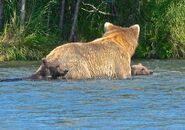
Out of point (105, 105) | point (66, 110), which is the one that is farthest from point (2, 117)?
point (105, 105)

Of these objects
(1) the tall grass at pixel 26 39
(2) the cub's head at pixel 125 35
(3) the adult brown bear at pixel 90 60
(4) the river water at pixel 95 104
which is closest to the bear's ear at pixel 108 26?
(2) the cub's head at pixel 125 35

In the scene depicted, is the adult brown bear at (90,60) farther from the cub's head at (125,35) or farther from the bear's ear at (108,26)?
the bear's ear at (108,26)

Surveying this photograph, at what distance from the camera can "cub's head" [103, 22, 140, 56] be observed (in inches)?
749

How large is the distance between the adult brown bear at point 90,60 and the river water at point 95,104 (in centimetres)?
34

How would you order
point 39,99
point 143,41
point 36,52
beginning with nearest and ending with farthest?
point 39,99 → point 36,52 → point 143,41

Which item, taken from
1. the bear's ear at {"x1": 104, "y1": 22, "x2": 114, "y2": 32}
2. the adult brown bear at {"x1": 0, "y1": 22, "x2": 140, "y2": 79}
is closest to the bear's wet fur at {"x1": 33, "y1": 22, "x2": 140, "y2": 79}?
the adult brown bear at {"x1": 0, "y1": 22, "x2": 140, "y2": 79}

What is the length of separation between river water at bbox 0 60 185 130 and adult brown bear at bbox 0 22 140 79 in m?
0.34

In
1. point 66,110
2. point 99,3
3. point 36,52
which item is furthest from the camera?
point 99,3

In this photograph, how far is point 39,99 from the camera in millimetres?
14211

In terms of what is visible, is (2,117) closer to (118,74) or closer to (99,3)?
(118,74)

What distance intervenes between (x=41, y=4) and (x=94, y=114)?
19296 mm

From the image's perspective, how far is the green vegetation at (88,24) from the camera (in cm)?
2753

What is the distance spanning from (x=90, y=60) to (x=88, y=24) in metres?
14.0

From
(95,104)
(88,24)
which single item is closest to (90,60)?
(95,104)
